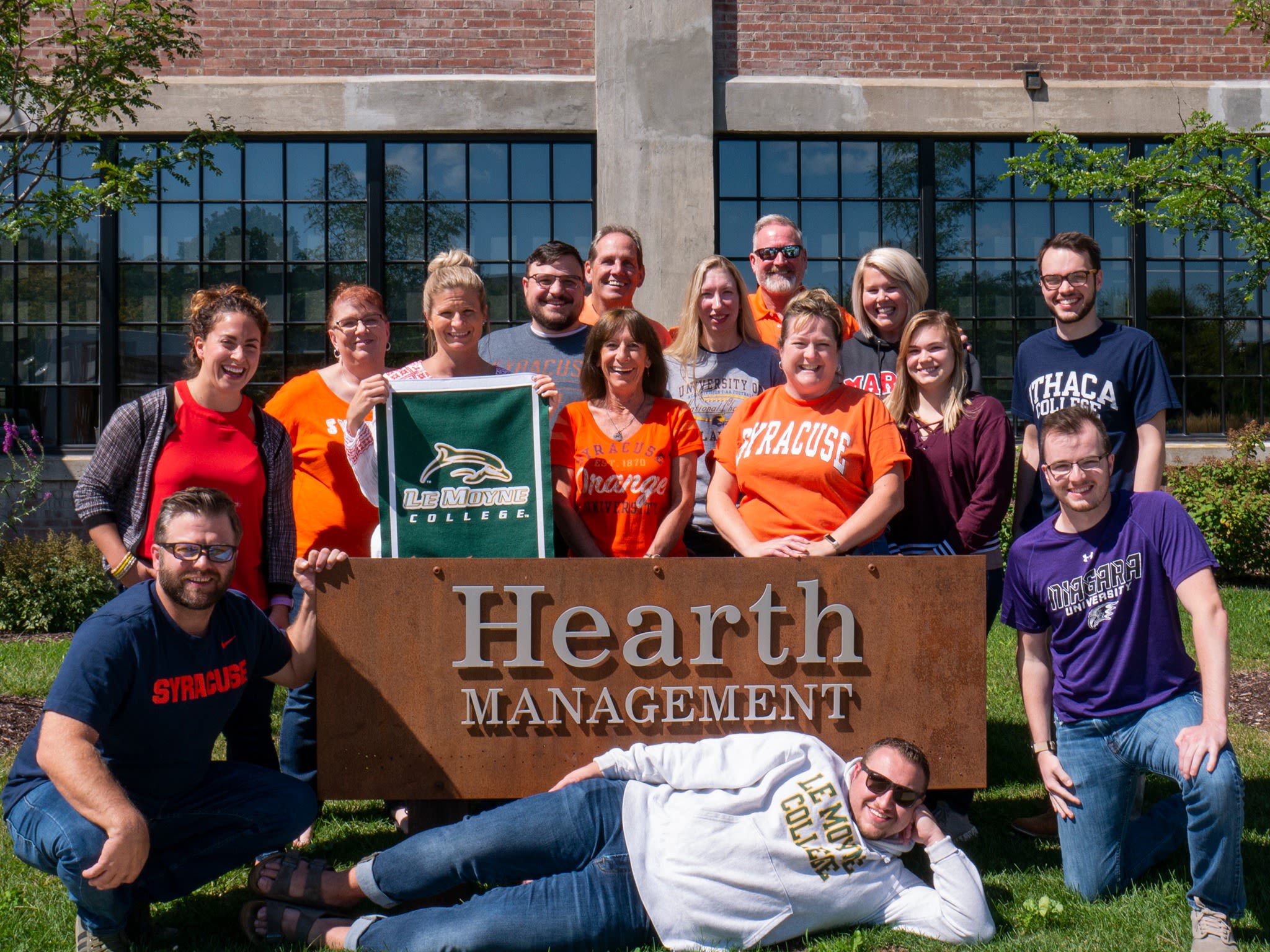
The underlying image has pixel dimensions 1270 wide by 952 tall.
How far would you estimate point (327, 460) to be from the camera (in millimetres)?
4297

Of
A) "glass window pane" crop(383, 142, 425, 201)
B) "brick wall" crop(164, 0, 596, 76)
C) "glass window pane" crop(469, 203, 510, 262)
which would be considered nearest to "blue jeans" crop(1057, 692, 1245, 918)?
"glass window pane" crop(469, 203, 510, 262)

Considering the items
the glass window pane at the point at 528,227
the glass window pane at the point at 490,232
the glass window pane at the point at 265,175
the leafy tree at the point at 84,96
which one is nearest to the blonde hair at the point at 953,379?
the leafy tree at the point at 84,96

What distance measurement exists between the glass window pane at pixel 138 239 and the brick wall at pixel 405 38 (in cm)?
153

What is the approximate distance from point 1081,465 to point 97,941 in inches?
132

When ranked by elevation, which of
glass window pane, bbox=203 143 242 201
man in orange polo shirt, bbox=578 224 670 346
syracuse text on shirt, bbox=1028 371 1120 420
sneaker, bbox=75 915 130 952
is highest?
glass window pane, bbox=203 143 242 201

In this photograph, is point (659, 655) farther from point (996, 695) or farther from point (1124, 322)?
point (1124, 322)

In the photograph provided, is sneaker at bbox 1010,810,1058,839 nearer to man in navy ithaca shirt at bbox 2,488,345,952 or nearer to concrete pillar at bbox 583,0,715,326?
man in navy ithaca shirt at bbox 2,488,345,952

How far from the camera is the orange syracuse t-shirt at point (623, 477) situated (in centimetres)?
400

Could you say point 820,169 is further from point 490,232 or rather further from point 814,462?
point 814,462

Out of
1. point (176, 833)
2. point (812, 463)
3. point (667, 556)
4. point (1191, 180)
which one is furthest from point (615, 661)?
point (1191, 180)

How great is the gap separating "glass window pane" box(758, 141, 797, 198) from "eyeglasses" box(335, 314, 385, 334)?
6.40 m

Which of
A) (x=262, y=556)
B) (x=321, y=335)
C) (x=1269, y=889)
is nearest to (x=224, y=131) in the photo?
(x=321, y=335)

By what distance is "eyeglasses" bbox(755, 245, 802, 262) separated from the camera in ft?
16.4

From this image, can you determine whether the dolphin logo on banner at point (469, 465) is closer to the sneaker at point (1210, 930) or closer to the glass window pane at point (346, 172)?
the sneaker at point (1210, 930)
